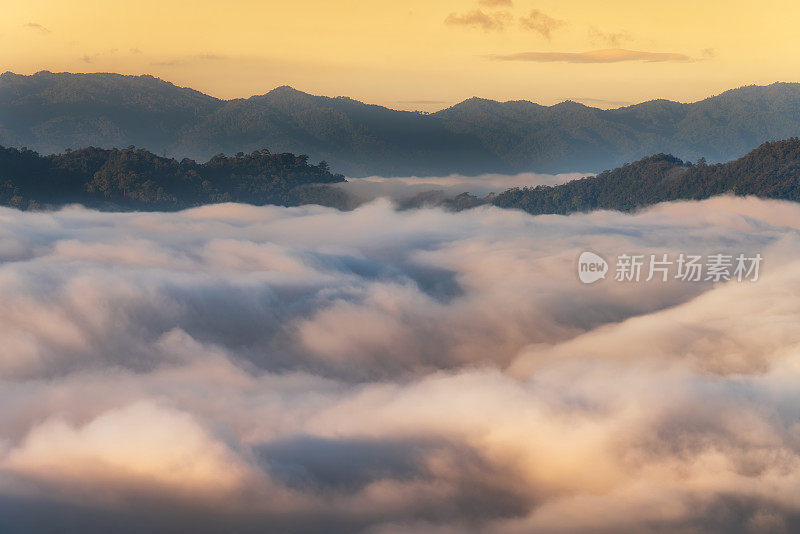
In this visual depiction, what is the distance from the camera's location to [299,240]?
19625 cm

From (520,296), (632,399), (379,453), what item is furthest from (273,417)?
(520,296)

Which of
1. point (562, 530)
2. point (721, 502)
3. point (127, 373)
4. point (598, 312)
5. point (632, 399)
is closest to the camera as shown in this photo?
point (562, 530)

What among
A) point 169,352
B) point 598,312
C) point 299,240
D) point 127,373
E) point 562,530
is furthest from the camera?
point 299,240

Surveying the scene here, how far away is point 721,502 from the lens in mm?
56188

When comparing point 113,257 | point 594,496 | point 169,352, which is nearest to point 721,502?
point 594,496

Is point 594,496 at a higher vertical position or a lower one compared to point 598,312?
lower

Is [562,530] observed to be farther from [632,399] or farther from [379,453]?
[632,399]

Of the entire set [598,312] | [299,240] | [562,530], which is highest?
[299,240]

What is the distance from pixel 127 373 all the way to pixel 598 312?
3074 inches

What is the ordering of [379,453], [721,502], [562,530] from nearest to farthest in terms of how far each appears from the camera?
[562,530]
[721,502]
[379,453]

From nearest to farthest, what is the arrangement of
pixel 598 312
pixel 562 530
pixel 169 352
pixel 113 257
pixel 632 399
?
1. pixel 562 530
2. pixel 632 399
3. pixel 169 352
4. pixel 598 312
5. pixel 113 257

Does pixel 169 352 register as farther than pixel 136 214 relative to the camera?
No

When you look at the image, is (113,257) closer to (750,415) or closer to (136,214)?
(136,214)

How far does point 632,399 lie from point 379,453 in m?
24.8
